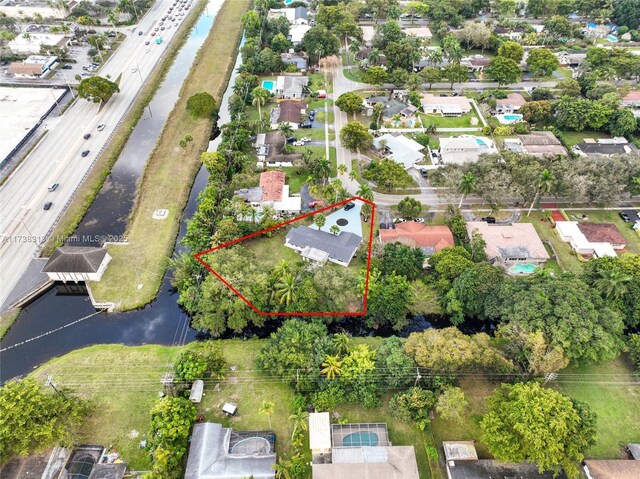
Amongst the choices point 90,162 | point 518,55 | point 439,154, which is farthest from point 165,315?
point 518,55

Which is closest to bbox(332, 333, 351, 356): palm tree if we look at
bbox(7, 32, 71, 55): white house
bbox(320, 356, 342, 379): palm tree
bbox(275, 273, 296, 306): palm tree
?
bbox(320, 356, 342, 379): palm tree

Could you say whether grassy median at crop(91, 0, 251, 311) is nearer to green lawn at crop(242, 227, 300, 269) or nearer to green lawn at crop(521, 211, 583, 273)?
green lawn at crop(242, 227, 300, 269)

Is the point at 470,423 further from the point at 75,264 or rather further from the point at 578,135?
the point at 578,135

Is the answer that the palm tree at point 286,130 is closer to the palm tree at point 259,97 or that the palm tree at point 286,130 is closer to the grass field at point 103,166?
the palm tree at point 259,97

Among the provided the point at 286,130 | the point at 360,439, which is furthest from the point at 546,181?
the point at 360,439

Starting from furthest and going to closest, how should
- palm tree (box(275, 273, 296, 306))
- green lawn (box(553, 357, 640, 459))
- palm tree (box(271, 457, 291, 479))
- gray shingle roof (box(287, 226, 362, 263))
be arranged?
gray shingle roof (box(287, 226, 362, 263)) → palm tree (box(275, 273, 296, 306)) → green lawn (box(553, 357, 640, 459)) → palm tree (box(271, 457, 291, 479))
